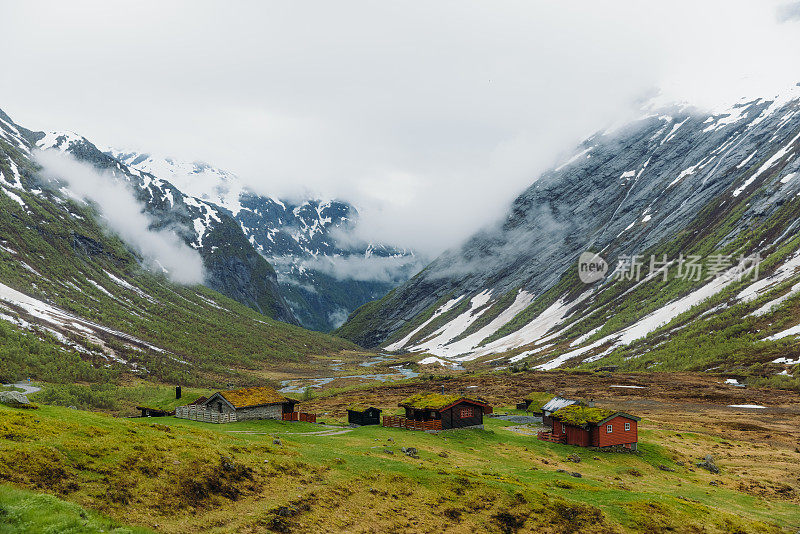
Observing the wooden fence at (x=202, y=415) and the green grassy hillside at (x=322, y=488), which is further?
the wooden fence at (x=202, y=415)

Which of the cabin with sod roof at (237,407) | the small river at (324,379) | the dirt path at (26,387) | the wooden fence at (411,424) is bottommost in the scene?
the wooden fence at (411,424)

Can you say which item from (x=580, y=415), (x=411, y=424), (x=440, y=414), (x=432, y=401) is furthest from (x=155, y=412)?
(x=580, y=415)

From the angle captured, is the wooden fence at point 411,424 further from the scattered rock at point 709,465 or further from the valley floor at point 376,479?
the scattered rock at point 709,465

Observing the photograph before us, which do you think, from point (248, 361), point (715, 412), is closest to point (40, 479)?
point (715, 412)

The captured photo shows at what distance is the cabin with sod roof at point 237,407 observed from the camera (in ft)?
185

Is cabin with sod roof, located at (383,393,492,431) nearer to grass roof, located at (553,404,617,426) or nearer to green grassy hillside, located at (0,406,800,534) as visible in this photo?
grass roof, located at (553,404,617,426)

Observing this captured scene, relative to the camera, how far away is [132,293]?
19288cm

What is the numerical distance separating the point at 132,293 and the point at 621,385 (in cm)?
17338

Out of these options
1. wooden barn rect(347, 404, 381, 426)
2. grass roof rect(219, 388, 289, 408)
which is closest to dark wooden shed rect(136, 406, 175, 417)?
grass roof rect(219, 388, 289, 408)

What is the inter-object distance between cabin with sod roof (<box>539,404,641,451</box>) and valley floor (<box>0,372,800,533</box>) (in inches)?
77.7

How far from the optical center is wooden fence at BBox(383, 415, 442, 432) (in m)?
58.8

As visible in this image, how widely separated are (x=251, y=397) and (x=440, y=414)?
73.5 ft

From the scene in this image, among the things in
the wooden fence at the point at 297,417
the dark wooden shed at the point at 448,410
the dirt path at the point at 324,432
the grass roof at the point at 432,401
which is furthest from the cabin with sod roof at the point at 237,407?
the dark wooden shed at the point at 448,410

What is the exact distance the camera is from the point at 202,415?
188 ft
